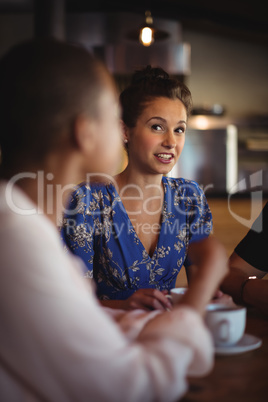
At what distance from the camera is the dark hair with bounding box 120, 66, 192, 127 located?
5.09 ft

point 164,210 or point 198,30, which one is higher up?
point 198,30

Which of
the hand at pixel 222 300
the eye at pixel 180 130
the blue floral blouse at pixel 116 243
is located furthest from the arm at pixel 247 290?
the eye at pixel 180 130

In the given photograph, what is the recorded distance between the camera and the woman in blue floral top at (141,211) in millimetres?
1488

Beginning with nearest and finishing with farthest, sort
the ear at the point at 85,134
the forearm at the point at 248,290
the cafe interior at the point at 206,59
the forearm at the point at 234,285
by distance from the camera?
the ear at the point at 85,134, the forearm at the point at 248,290, the forearm at the point at 234,285, the cafe interior at the point at 206,59

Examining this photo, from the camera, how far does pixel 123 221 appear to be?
5.08ft

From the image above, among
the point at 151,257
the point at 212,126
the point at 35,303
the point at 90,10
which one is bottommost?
the point at 151,257

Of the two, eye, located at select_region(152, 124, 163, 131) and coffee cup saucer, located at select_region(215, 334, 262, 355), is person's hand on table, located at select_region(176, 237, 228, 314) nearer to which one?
coffee cup saucer, located at select_region(215, 334, 262, 355)

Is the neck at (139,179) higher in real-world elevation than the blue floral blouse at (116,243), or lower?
Answer: higher

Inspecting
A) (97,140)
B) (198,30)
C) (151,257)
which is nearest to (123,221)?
(151,257)

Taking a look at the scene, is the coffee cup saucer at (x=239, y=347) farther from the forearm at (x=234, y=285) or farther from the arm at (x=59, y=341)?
the forearm at (x=234, y=285)

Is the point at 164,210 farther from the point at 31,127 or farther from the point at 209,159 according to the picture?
the point at 209,159

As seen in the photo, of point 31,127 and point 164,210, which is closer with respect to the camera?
point 31,127

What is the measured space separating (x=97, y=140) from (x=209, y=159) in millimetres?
5172

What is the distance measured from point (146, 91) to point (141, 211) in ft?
1.39
